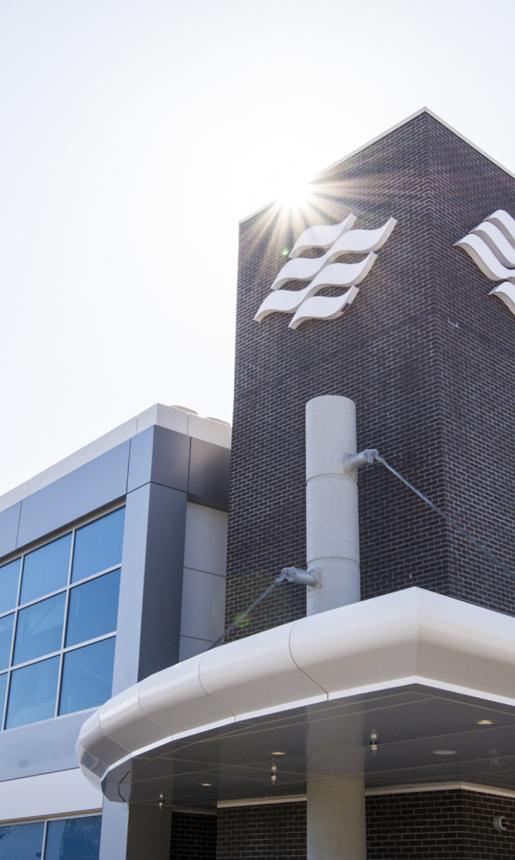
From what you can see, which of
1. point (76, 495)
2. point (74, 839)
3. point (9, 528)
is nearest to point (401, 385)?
point (76, 495)

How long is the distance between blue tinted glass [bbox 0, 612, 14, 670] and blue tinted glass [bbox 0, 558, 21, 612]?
239mm

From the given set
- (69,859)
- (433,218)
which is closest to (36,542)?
(69,859)

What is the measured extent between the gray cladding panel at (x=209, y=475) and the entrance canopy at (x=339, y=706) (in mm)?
5985

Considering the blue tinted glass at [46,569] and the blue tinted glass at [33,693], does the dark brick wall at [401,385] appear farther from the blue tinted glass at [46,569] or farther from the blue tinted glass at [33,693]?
the blue tinted glass at [33,693]

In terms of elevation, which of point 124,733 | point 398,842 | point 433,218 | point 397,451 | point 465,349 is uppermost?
point 433,218

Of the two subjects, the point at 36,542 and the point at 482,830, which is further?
the point at 36,542

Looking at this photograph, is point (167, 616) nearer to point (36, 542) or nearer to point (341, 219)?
point (36, 542)

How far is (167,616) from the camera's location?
1727 cm

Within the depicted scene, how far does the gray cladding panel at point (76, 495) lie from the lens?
18.7m

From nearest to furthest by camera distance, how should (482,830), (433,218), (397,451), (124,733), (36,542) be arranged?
Answer: (124,733) < (482,830) < (397,451) < (433,218) < (36,542)

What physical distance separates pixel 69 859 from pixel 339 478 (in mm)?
8596

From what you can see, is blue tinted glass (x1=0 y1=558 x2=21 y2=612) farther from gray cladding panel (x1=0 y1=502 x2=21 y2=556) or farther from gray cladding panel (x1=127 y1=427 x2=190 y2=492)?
gray cladding panel (x1=127 y1=427 x2=190 y2=492)

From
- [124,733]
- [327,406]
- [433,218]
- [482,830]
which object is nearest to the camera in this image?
[124,733]

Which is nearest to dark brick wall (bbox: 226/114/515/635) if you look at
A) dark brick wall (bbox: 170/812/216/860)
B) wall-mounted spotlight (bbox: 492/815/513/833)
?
wall-mounted spotlight (bbox: 492/815/513/833)
